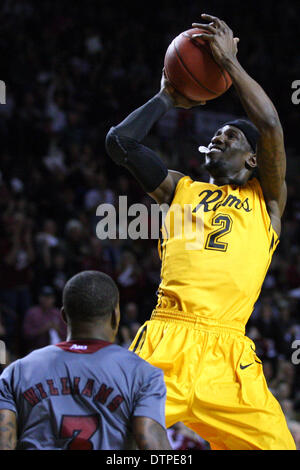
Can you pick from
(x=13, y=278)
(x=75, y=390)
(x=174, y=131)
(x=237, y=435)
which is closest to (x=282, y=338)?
(x=13, y=278)

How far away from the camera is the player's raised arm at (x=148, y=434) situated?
225cm

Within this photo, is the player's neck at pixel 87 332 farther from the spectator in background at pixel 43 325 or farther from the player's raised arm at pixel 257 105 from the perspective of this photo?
the spectator in background at pixel 43 325

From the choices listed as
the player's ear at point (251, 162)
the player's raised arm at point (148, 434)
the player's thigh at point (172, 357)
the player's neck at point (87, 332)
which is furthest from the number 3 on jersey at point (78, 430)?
the player's ear at point (251, 162)

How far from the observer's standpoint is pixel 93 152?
10484 mm

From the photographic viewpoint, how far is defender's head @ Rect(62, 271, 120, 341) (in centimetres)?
244

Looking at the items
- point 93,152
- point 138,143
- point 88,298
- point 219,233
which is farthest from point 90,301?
point 93,152

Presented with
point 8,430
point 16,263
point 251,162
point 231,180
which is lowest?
point 8,430

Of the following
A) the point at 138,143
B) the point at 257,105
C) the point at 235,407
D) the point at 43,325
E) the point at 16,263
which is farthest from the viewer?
the point at 16,263

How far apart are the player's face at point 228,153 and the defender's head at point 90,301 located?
158 cm

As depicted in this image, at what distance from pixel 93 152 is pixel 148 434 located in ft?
28.0

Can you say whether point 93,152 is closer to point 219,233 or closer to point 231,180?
point 231,180

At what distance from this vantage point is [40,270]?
7.88m

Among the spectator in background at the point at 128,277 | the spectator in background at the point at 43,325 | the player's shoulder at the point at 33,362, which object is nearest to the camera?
the player's shoulder at the point at 33,362
